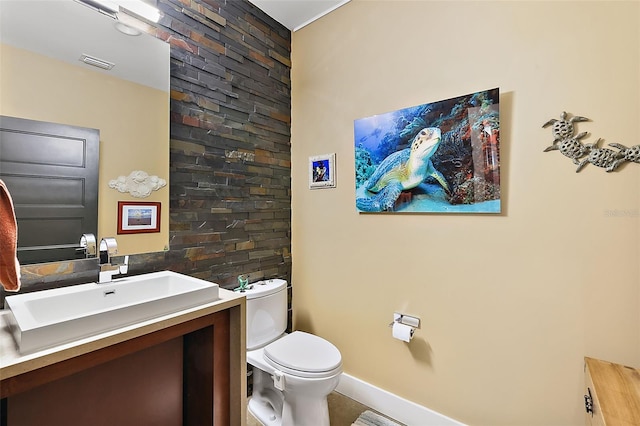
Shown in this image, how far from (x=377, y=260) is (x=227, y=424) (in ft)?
3.80

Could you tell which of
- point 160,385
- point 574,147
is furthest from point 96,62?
point 574,147

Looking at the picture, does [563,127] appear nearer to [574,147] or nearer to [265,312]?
[574,147]

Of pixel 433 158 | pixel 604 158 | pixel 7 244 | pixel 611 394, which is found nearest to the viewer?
pixel 7 244

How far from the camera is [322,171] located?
6.90 ft

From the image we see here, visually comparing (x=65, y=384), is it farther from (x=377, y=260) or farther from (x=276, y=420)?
(x=377, y=260)

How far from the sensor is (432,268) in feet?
5.43

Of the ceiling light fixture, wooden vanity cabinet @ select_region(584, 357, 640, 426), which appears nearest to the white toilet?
wooden vanity cabinet @ select_region(584, 357, 640, 426)

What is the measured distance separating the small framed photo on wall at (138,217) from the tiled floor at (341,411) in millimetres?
1299

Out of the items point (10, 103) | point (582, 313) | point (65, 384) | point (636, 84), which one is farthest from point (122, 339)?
point (636, 84)

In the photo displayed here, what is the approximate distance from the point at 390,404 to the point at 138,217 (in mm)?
1809

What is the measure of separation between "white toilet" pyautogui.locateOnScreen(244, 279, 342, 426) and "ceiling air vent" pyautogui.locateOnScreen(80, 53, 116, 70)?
1365mm

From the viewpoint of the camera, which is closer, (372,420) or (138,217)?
(138,217)

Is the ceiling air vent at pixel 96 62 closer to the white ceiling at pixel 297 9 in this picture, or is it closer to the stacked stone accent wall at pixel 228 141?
the stacked stone accent wall at pixel 228 141

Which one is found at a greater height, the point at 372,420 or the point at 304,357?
the point at 304,357
